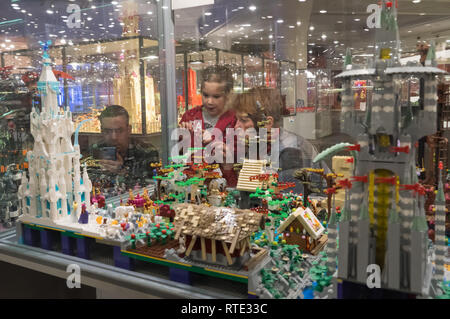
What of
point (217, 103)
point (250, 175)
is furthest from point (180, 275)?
point (217, 103)

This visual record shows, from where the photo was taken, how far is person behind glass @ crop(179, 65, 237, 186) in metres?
5.24

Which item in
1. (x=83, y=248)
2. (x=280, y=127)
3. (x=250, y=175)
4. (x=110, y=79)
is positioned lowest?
(x=83, y=248)

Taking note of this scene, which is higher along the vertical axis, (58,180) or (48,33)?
(48,33)

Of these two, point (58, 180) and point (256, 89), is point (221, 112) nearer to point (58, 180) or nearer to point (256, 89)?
point (256, 89)

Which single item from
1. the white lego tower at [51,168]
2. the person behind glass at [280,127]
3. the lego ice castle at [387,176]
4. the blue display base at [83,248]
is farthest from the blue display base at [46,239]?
the lego ice castle at [387,176]

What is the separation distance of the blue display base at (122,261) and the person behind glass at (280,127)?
7.63 feet

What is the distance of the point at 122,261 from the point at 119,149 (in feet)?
8.26

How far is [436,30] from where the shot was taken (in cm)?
401

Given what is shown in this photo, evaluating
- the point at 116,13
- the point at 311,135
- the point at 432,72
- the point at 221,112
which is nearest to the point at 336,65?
the point at 311,135

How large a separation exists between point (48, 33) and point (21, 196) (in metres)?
2.15

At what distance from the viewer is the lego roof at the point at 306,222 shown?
3352 millimetres

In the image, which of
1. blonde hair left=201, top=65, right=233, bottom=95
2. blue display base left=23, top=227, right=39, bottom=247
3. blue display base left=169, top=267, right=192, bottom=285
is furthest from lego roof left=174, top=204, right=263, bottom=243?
blonde hair left=201, top=65, right=233, bottom=95

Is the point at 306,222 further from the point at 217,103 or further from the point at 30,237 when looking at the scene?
the point at 30,237

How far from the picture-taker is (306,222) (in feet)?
11.0
